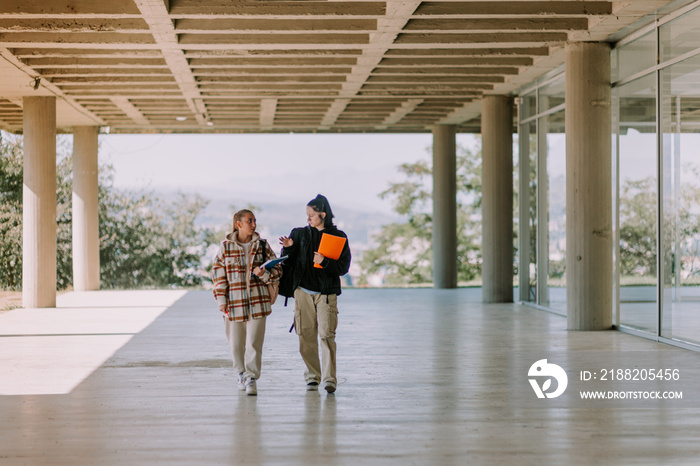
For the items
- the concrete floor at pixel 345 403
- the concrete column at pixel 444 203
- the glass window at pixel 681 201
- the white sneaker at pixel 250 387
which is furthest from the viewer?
the concrete column at pixel 444 203

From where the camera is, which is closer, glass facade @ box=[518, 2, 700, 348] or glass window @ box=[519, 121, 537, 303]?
glass facade @ box=[518, 2, 700, 348]

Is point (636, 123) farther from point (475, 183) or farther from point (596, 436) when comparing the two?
point (475, 183)

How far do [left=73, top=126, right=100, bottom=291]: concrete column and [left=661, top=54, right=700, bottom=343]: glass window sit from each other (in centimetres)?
1401

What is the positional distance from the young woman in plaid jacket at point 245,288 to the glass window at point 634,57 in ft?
19.9

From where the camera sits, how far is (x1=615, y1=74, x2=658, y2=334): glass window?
410 inches

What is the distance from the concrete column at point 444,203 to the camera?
65.7ft

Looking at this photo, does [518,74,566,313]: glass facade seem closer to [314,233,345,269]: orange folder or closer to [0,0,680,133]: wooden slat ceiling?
[0,0,680,133]: wooden slat ceiling

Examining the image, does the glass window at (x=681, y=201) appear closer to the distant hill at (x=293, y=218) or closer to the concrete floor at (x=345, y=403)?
the concrete floor at (x=345, y=403)

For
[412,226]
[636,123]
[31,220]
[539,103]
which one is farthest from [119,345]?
[412,226]

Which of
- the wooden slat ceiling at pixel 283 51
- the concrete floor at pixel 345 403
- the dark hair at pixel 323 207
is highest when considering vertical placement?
the wooden slat ceiling at pixel 283 51

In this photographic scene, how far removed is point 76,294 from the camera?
61.6ft

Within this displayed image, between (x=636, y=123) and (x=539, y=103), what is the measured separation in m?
3.77

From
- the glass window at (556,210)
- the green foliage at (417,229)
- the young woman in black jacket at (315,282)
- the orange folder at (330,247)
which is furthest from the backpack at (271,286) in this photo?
the green foliage at (417,229)

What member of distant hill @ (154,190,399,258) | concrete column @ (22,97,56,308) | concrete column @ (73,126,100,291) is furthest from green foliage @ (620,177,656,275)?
distant hill @ (154,190,399,258)
